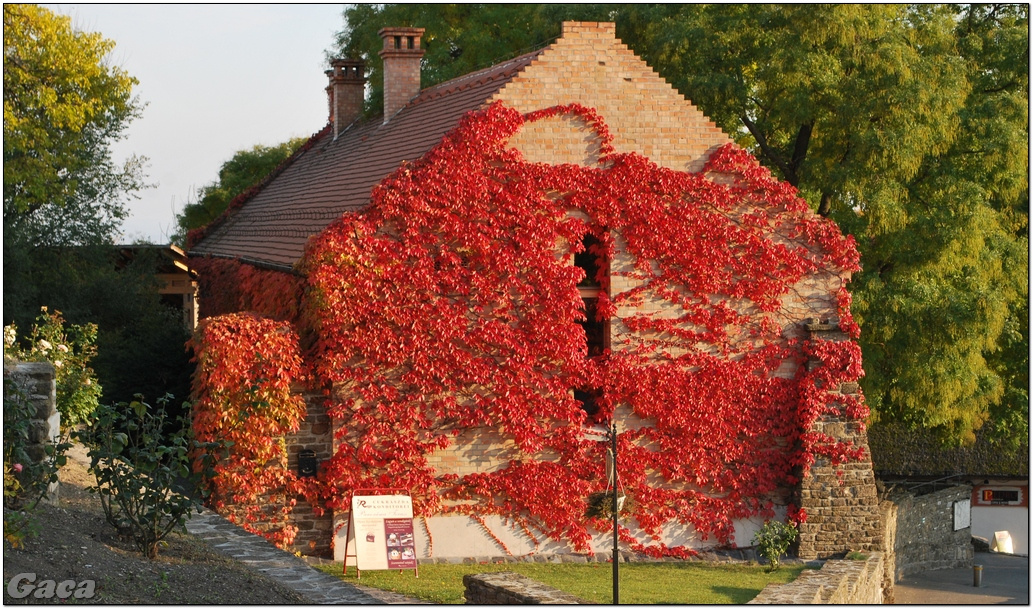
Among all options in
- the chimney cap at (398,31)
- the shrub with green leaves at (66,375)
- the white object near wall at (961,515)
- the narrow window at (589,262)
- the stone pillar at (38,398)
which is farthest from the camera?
the white object near wall at (961,515)

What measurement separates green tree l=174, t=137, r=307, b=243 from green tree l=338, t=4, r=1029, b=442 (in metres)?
22.4

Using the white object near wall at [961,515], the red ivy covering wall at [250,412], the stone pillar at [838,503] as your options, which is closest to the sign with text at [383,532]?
the red ivy covering wall at [250,412]

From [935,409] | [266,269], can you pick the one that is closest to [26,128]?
[266,269]

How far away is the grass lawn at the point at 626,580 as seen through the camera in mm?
13461

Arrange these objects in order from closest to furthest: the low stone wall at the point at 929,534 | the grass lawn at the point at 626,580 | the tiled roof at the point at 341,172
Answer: the grass lawn at the point at 626,580 → the tiled roof at the point at 341,172 → the low stone wall at the point at 929,534

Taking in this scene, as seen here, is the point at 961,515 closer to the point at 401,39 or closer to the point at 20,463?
the point at 401,39

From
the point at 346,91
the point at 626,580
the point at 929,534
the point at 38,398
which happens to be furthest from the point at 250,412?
the point at 929,534

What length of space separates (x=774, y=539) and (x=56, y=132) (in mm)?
16303

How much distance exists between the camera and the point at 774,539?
16.0 m

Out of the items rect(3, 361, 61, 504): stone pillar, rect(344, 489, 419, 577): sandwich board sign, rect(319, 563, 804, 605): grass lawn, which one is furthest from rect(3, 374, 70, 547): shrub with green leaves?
rect(344, 489, 419, 577): sandwich board sign

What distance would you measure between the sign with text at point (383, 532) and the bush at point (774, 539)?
4.91 m

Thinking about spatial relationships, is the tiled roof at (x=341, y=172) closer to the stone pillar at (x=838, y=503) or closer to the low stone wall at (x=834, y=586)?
the stone pillar at (x=838, y=503)

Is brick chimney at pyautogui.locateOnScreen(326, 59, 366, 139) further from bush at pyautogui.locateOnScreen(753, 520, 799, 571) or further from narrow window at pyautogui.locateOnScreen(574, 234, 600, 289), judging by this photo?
bush at pyautogui.locateOnScreen(753, 520, 799, 571)

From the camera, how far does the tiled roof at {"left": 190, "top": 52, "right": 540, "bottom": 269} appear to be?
1697cm
